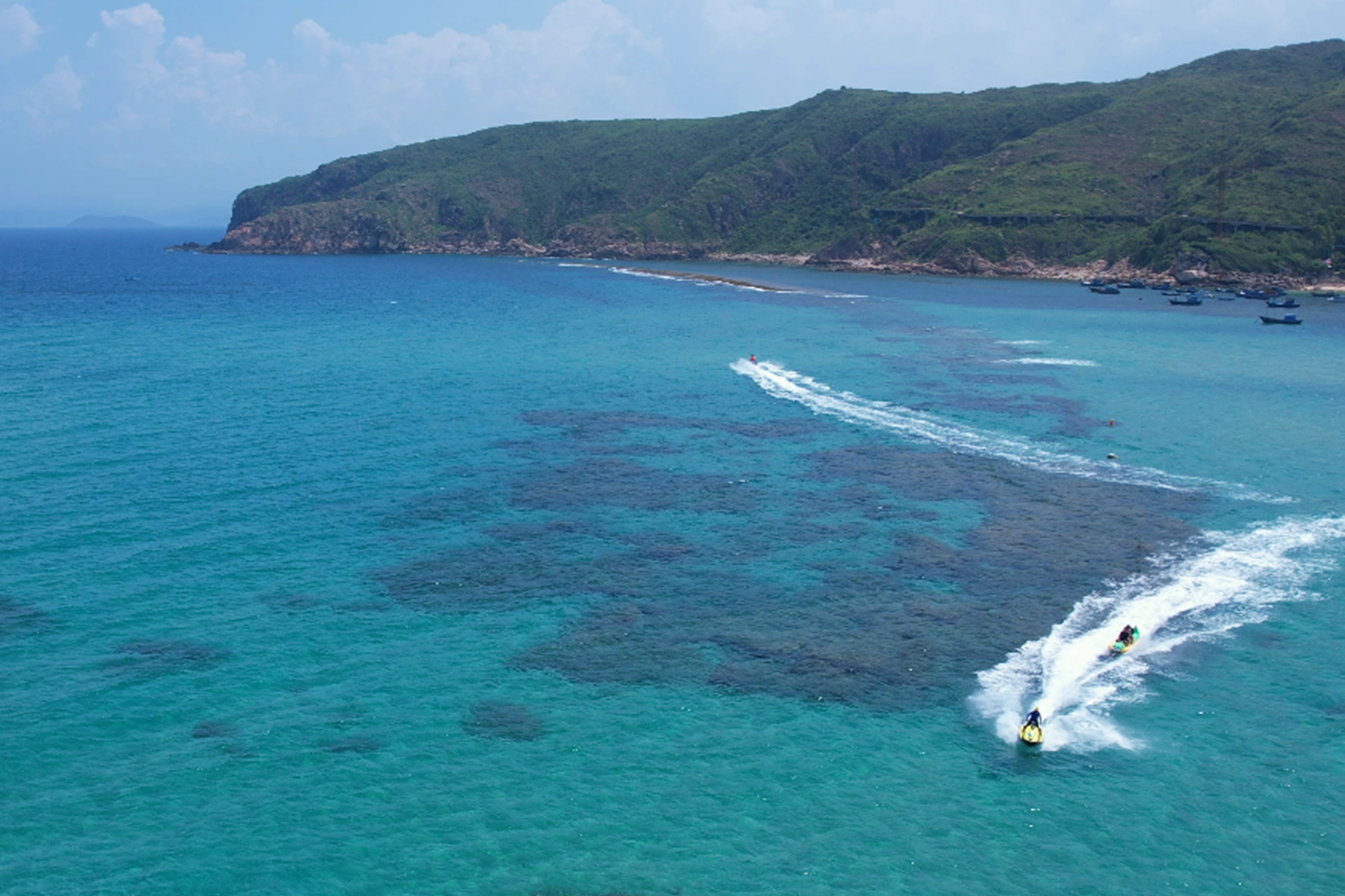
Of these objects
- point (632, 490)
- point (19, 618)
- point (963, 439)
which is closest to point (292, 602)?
point (19, 618)

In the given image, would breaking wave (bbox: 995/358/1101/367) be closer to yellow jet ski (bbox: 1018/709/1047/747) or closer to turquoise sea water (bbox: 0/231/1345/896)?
turquoise sea water (bbox: 0/231/1345/896)

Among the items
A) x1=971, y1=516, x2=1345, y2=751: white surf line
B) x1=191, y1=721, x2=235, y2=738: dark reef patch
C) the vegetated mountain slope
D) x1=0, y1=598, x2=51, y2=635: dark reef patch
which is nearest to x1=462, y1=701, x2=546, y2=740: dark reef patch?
x1=191, y1=721, x2=235, y2=738: dark reef patch

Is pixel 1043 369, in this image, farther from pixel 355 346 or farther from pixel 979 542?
pixel 355 346

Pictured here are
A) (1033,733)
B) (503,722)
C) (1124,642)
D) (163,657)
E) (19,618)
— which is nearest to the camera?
(1033,733)

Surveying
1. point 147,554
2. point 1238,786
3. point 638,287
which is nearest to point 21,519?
point 147,554

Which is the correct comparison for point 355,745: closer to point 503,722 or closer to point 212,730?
point 503,722

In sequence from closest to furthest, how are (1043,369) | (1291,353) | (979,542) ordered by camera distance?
(979,542) → (1043,369) → (1291,353)
